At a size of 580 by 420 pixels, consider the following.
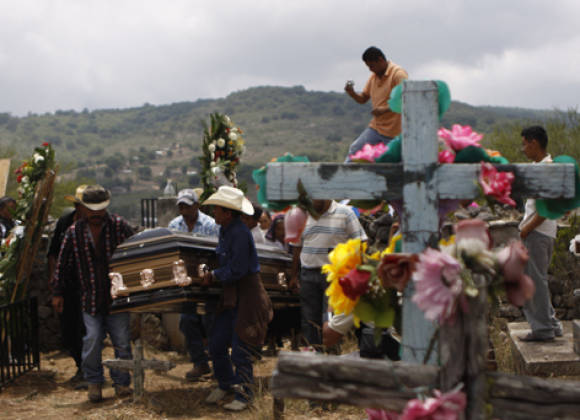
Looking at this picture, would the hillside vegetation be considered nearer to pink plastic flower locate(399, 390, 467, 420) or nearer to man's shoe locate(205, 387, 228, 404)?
man's shoe locate(205, 387, 228, 404)

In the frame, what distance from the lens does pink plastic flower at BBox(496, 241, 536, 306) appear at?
7.54 feet

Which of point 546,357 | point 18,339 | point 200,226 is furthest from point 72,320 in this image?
point 546,357

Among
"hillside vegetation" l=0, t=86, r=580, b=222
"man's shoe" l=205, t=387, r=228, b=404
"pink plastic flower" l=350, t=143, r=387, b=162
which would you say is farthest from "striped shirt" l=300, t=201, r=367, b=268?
"hillside vegetation" l=0, t=86, r=580, b=222

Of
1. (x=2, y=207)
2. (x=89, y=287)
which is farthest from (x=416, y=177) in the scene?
(x=2, y=207)

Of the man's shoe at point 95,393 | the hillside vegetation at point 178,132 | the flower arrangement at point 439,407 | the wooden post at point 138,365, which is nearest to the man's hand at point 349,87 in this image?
the wooden post at point 138,365

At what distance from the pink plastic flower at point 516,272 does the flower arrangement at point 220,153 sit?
5.94 m

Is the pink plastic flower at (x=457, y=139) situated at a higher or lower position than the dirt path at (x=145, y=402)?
higher

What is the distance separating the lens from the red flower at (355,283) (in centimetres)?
257

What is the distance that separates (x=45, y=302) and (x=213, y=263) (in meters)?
4.55

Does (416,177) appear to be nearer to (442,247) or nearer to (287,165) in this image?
(442,247)

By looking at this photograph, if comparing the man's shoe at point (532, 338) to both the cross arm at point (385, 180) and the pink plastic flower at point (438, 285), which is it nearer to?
the cross arm at point (385, 180)

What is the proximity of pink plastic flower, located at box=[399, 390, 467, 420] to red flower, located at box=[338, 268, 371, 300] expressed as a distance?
1.63ft

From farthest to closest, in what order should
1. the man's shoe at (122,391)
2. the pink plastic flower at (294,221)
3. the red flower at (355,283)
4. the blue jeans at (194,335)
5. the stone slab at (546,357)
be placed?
the blue jeans at (194,335)
the man's shoe at (122,391)
the stone slab at (546,357)
the pink plastic flower at (294,221)
the red flower at (355,283)

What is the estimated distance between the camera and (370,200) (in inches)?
112
